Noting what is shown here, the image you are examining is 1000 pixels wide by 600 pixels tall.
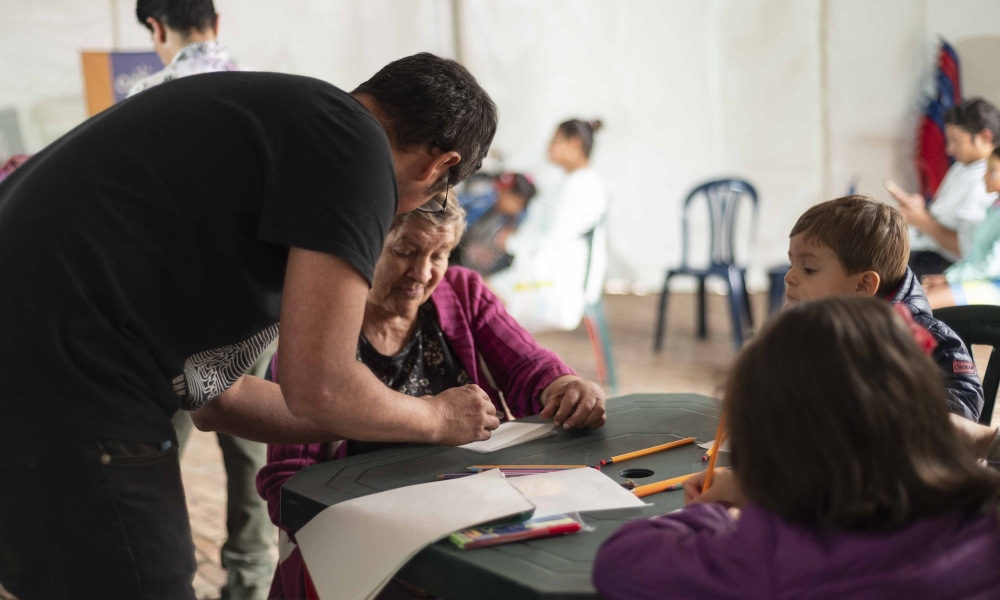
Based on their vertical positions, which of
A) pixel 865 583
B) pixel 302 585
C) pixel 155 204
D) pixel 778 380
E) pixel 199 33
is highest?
pixel 199 33

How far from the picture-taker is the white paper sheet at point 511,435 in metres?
1.47

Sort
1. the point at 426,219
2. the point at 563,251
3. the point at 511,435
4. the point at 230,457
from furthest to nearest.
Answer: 1. the point at 563,251
2. the point at 230,457
3. the point at 426,219
4. the point at 511,435

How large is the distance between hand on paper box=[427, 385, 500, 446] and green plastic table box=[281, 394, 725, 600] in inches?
2.0

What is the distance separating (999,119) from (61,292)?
432 centimetres

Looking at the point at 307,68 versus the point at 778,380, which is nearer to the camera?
the point at 778,380

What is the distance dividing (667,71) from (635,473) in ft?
19.0

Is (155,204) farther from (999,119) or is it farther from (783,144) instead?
(783,144)

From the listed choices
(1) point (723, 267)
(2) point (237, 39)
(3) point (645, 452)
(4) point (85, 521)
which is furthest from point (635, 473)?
(2) point (237, 39)

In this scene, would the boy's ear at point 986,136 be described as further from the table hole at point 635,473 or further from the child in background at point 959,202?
the table hole at point 635,473

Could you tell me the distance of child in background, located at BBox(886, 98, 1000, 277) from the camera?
407cm

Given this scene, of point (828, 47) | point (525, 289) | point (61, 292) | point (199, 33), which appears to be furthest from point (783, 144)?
point (61, 292)

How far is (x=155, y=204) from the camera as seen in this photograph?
3.45ft

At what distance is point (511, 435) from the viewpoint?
1531 mm

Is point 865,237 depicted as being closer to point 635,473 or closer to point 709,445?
point 709,445
